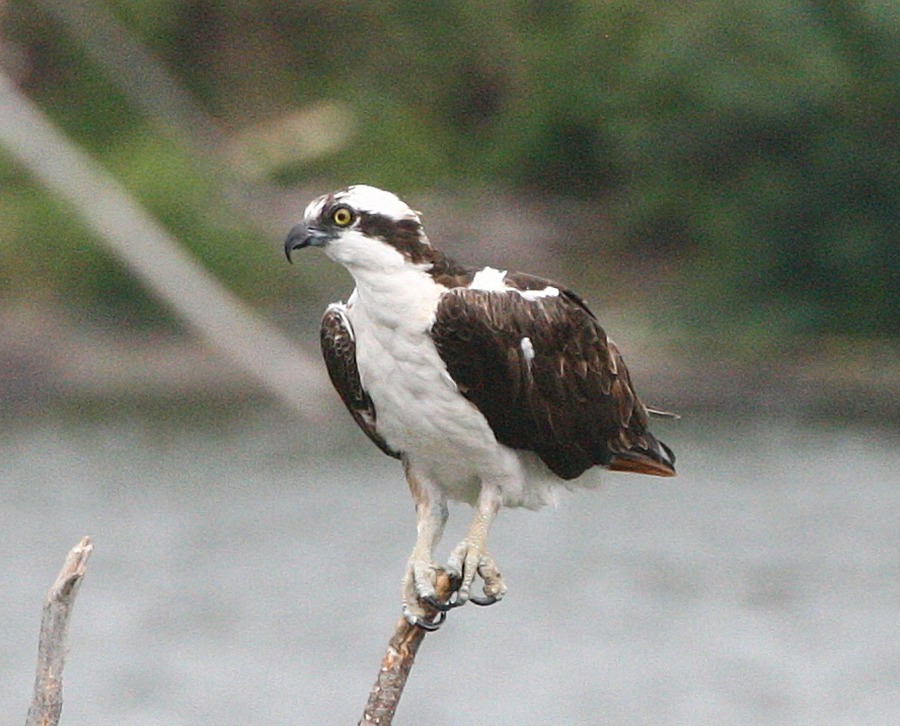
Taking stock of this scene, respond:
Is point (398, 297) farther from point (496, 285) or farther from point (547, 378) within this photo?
point (547, 378)

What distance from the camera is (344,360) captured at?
22.8ft

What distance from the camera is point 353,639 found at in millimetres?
20141

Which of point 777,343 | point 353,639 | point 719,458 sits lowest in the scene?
point 353,639

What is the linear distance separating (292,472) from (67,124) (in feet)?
33.8

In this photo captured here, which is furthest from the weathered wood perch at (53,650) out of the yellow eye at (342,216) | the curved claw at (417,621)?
Answer: the yellow eye at (342,216)

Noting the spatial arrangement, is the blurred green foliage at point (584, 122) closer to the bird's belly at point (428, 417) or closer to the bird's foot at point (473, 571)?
the bird's belly at point (428, 417)

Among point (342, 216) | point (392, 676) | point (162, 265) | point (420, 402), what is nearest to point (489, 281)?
point (420, 402)

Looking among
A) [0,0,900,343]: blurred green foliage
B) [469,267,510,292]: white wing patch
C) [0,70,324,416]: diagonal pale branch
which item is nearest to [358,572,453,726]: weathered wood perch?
[469,267,510,292]: white wing patch

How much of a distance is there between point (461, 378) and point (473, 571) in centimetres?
69

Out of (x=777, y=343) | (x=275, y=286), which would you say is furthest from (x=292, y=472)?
(x=777, y=343)

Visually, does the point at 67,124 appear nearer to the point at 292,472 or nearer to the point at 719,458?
the point at 292,472

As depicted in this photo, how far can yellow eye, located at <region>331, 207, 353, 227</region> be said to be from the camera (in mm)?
6613

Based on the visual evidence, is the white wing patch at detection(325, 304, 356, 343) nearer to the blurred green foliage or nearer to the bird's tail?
the bird's tail

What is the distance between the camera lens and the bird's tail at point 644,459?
7375 mm
